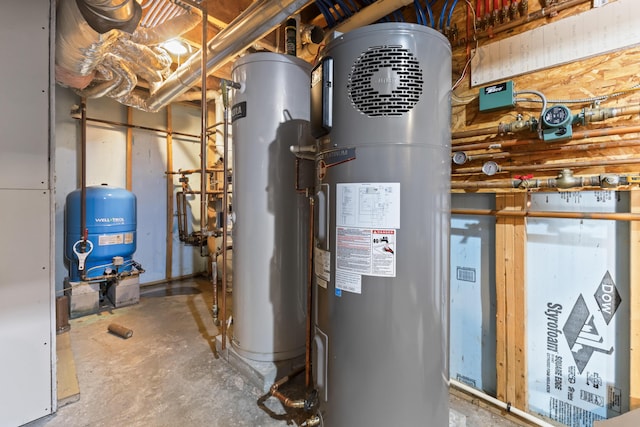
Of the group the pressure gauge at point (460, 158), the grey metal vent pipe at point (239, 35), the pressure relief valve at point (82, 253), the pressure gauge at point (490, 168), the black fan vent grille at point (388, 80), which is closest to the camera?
the black fan vent grille at point (388, 80)

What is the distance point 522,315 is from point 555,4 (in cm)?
163

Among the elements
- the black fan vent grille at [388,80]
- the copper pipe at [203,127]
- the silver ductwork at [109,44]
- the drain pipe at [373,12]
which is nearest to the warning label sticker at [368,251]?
the black fan vent grille at [388,80]

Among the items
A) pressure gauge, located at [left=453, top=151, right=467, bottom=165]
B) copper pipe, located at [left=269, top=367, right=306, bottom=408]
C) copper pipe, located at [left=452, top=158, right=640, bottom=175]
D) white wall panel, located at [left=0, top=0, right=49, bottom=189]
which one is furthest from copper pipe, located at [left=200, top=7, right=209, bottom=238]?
copper pipe, located at [left=452, top=158, right=640, bottom=175]

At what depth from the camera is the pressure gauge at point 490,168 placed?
157cm

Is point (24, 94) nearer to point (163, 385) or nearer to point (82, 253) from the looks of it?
point (163, 385)

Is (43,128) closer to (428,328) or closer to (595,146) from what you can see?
(428,328)

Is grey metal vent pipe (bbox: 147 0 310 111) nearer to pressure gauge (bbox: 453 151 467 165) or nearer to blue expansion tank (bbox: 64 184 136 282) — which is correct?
pressure gauge (bbox: 453 151 467 165)

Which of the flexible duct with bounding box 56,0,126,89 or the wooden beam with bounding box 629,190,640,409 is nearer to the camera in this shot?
the wooden beam with bounding box 629,190,640,409

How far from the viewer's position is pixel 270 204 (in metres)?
1.93

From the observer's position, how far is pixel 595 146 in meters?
1.36

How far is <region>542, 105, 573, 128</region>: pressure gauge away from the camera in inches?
53.5

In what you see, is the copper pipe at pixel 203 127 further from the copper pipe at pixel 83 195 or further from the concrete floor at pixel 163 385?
the copper pipe at pixel 83 195

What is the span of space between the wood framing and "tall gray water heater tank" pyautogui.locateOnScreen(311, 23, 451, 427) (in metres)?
0.70

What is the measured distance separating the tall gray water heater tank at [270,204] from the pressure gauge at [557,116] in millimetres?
1341
